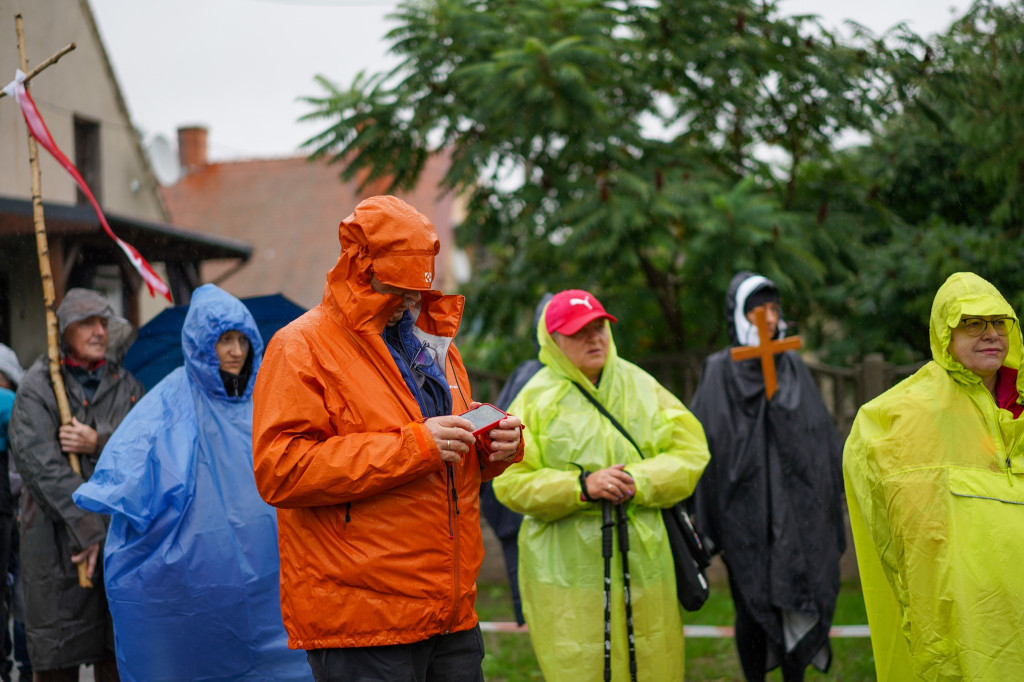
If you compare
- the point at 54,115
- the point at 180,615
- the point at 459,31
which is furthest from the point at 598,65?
the point at 54,115

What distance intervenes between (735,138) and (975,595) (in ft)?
20.2

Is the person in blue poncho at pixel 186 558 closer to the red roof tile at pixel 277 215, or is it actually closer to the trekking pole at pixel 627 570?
the trekking pole at pixel 627 570

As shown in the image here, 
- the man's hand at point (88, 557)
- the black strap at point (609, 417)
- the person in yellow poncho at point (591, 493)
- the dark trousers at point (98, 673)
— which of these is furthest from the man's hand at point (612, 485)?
the dark trousers at point (98, 673)

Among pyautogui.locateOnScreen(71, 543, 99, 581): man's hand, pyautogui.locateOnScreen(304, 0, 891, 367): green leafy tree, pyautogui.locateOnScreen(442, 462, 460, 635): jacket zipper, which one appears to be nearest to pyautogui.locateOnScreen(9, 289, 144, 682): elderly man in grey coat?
pyautogui.locateOnScreen(71, 543, 99, 581): man's hand

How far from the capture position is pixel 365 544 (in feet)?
8.92

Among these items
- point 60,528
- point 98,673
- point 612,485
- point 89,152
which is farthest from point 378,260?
point 89,152

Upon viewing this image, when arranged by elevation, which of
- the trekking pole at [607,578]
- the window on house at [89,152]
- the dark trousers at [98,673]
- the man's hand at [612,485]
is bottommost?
the dark trousers at [98,673]

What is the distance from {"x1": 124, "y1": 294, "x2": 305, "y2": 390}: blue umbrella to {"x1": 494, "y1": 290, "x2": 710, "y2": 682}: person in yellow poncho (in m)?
1.54

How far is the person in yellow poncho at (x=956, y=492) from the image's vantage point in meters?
3.26

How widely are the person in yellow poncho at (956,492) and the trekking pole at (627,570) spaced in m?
0.94

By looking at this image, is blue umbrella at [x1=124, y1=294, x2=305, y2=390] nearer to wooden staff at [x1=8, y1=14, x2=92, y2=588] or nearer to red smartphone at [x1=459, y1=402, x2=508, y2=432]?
wooden staff at [x1=8, y1=14, x2=92, y2=588]

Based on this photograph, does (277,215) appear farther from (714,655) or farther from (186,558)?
(186,558)

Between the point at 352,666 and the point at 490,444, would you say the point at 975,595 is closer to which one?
the point at 490,444

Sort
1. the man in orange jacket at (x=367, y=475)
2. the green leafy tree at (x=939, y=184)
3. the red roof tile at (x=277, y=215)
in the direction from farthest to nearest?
the red roof tile at (x=277, y=215), the green leafy tree at (x=939, y=184), the man in orange jacket at (x=367, y=475)
